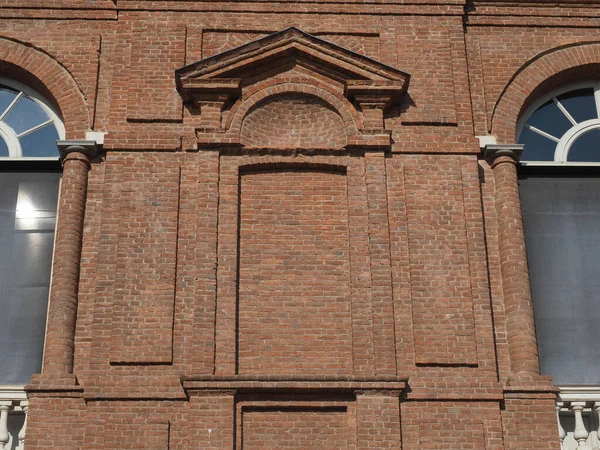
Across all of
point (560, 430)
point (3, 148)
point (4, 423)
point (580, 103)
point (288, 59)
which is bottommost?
point (560, 430)

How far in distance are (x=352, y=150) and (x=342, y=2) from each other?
2.60 meters

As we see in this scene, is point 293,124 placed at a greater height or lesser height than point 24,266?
greater

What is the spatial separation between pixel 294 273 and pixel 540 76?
4881 mm

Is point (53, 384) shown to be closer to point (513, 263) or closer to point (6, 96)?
point (6, 96)

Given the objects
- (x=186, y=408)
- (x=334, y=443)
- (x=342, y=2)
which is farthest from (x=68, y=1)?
(x=334, y=443)

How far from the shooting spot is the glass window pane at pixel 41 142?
14.5 meters

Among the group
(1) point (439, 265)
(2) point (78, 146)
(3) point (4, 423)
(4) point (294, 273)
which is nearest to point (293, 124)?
(4) point (294, 273)

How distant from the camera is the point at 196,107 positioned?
14.0 meters

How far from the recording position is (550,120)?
1498 cm

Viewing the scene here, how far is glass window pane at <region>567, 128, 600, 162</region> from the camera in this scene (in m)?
14.8

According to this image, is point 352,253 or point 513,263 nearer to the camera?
point 352,253

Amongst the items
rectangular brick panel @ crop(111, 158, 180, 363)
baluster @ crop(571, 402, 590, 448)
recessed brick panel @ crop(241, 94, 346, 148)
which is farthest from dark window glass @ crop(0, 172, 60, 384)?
baluster @ crop(571, 402, 590, 448)

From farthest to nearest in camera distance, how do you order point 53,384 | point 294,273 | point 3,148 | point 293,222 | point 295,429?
1. point 3,148
2. point 293,222
3. point 294,273
4. point 53,384
5. point 295,429

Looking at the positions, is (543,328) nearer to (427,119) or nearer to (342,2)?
(427,119)
